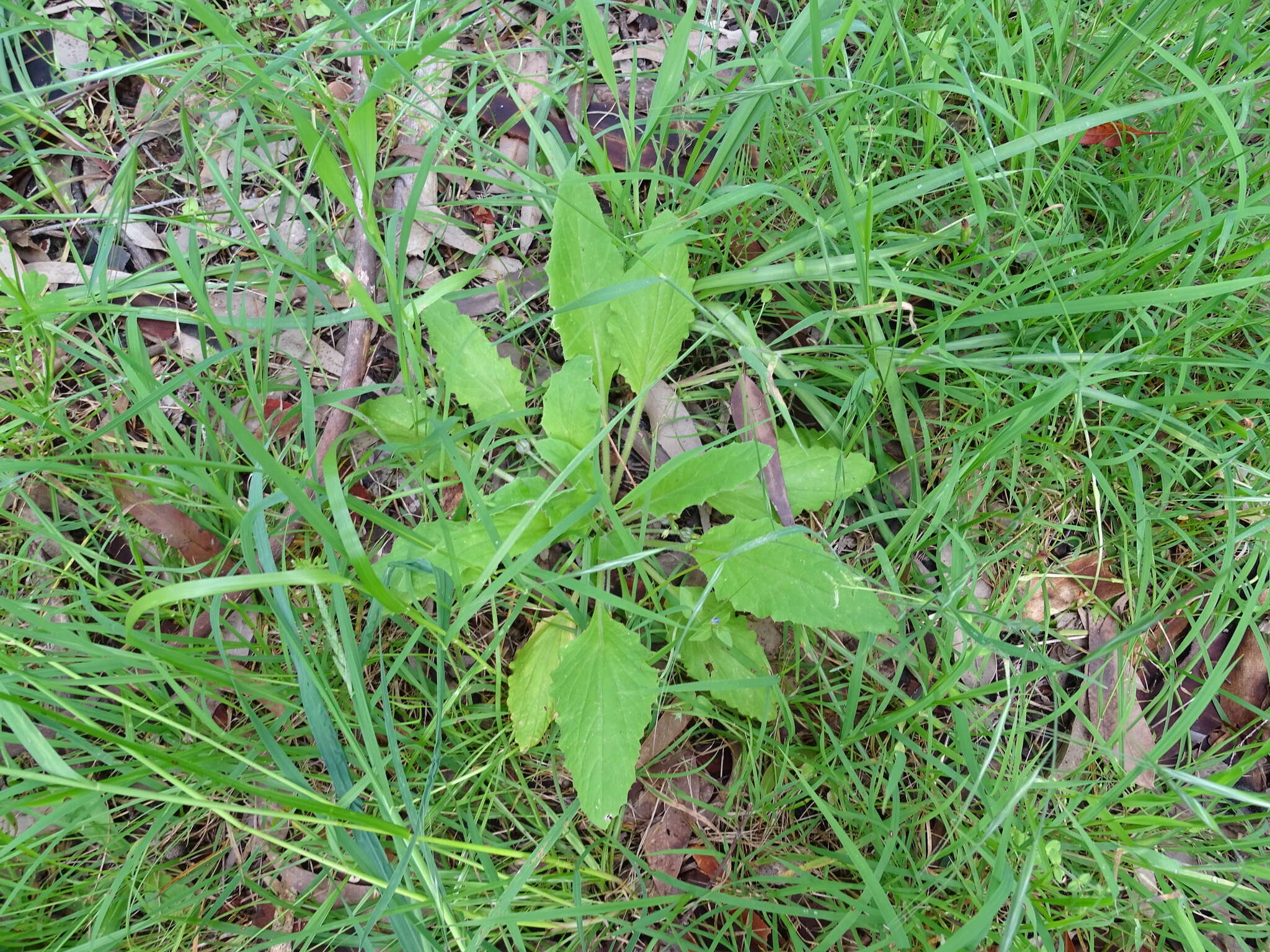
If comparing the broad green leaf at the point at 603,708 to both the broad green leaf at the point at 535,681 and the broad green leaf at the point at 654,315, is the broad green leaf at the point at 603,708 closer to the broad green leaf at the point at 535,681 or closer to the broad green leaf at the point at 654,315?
the broad green leaf at the point at 535,681

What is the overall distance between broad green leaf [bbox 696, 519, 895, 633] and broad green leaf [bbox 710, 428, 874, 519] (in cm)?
14

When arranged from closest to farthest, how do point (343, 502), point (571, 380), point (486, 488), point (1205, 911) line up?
1. point (343, 502)
2. point (571, 380)
3. point (1205, 911)
4. point (486, 488)

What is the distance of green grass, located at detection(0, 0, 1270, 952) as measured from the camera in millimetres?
1587

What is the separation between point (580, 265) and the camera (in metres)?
1.66

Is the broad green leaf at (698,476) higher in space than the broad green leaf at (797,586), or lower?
higher

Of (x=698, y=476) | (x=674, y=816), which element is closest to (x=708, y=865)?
(x=674, y=816)

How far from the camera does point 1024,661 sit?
173 centimetres

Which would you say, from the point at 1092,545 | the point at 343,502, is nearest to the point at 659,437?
the point at 343,502

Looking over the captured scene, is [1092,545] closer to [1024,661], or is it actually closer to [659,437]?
[1024,661]

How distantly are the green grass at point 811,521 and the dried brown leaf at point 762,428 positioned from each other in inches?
2.5

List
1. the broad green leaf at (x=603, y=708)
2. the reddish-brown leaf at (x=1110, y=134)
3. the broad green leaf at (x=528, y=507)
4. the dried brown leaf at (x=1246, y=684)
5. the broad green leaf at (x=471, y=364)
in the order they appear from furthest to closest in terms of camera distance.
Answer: the reddish-brown leaf at (x=1110, y=134)
the dried brown leaf at (x=1246, y=684)
the broad green leaf at (x=471, y=364)
the broad green leaf at (x=528, y=507)
the broad green leaf at (x=603, y=708)

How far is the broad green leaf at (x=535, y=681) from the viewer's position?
1.63 meters

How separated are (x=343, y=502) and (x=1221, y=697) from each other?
2.01m

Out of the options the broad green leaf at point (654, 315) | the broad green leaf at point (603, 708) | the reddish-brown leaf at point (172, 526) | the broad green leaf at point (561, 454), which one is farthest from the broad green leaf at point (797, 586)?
the reddish-brown leaf at point (172, 526)
